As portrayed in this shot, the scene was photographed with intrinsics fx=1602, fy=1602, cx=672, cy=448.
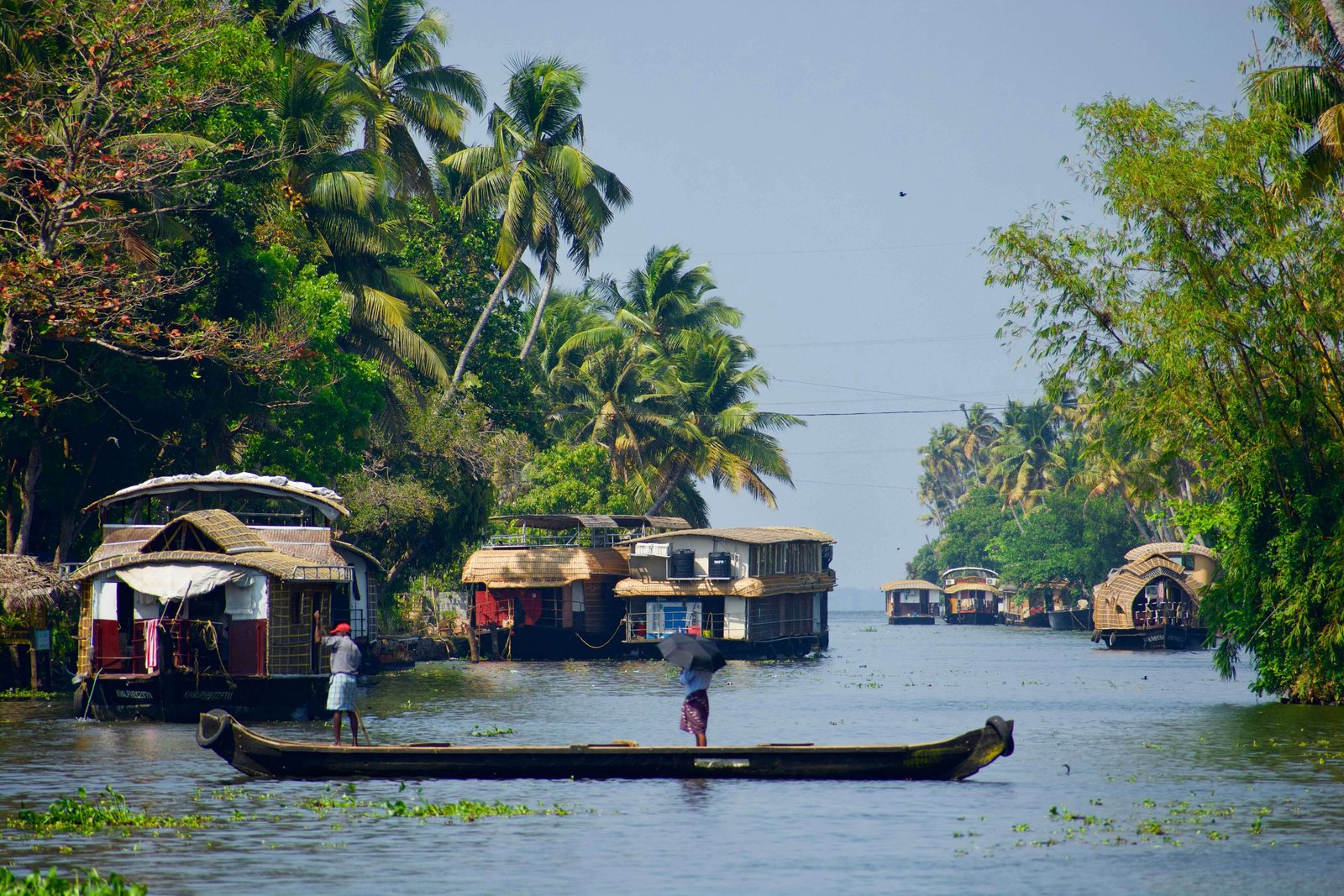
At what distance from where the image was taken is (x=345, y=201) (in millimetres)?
44094

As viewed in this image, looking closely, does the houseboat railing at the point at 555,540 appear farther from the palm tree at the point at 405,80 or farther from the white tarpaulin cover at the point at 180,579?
the white tarpaulin cover at the point at 180,579

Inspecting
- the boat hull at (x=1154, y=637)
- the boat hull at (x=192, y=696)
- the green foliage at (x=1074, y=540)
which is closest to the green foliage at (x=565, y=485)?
the boat hull at (x=1154, y=637)

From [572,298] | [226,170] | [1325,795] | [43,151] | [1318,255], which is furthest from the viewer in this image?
[572,298]

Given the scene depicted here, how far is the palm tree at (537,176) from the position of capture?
55812mm

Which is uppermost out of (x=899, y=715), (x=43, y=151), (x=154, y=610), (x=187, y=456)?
(x=43, y=151)

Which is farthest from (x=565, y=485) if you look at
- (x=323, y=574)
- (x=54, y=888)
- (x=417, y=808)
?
(x=54, y=888)

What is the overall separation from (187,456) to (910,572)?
423 ft

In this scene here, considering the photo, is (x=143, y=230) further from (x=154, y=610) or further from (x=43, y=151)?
(x=154, y=610)

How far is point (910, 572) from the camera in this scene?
162 m

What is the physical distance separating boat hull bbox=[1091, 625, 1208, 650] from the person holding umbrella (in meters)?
46.2

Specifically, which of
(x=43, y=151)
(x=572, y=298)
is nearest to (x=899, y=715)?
(x=43, y=151)

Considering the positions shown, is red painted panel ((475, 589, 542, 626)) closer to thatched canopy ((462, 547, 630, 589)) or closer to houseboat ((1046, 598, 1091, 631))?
thatched canopy ((462, 547, 630, 589))

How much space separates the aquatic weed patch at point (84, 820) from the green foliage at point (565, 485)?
1766 inches

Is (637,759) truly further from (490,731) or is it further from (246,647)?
(246,647)
